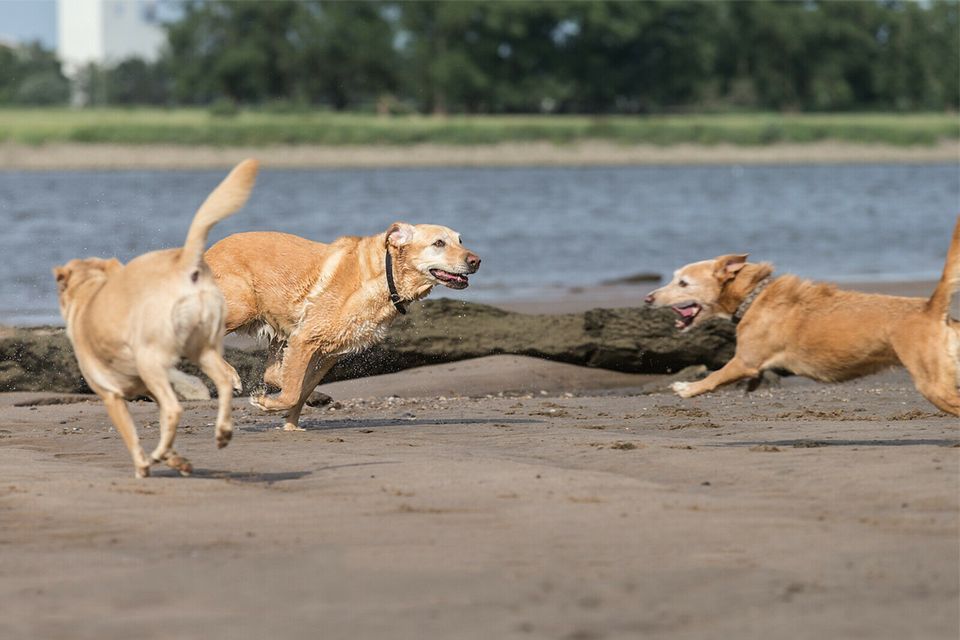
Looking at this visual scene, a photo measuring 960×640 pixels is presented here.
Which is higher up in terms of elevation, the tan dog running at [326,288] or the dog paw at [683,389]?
the tan dog running at [326,288]

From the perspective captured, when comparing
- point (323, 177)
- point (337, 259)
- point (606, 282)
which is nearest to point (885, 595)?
point (337, 259)

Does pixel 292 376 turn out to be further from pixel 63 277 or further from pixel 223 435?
pixel 223 435

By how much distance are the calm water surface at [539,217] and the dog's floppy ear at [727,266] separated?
35.2 feet

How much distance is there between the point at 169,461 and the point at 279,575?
6.86 ft

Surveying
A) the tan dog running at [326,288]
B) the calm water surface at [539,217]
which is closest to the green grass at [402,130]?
the calm water surface at [539,217]

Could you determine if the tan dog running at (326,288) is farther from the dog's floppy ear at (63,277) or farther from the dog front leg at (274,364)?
the dog's floppy ear at (63,277)

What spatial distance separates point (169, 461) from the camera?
297 inches

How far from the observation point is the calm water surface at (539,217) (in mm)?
25250

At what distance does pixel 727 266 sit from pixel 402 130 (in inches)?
2510

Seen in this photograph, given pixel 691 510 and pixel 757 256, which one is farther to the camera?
pixel 757 256

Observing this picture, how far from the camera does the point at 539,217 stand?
1465 inches

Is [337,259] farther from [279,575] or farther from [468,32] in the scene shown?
[468,32]

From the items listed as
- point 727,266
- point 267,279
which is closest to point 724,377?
point 727,266

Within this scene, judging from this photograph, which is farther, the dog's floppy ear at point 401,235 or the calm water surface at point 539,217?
the calm water surface at point 539,217
